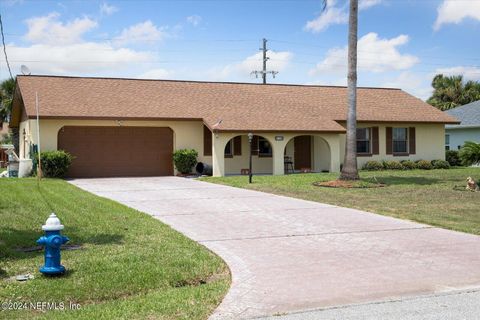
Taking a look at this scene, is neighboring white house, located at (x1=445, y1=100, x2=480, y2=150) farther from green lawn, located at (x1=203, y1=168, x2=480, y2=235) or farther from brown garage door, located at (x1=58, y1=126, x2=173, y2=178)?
brown garage door, located at (x1=58, y1=126, x2=173, y2=178)

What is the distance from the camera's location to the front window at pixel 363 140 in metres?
30.0

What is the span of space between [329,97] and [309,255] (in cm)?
2491

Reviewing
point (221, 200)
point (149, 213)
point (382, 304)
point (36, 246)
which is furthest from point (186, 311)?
point (221, 200)

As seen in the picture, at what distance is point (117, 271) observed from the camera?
23.3 feet

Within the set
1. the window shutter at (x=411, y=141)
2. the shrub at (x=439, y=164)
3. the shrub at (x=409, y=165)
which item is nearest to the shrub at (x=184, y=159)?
the shrub at (x=409, y=165)

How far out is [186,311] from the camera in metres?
5.68

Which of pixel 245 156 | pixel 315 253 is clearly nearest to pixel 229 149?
pixel 245 156

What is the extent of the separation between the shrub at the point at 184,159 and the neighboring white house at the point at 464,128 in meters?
18.4

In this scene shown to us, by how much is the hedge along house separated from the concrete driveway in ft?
35.7

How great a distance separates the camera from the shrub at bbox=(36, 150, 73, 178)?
23.1 meters

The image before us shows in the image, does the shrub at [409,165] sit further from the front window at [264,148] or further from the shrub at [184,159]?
the shrub at [184,159]

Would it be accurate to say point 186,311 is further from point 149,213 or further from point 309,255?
point 149,213

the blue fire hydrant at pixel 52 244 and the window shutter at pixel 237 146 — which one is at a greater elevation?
the window shutter at pixel 237 146

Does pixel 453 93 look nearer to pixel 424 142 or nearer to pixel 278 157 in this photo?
pixel 424 142
